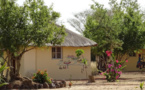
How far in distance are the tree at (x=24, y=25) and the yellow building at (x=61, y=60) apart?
480 cm

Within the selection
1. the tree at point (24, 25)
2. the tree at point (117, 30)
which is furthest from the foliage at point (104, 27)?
the tree at point (24, 25)

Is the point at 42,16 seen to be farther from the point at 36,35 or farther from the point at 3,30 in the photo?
the point at 3,30

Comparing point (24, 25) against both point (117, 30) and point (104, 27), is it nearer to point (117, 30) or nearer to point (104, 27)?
point (104, 27)

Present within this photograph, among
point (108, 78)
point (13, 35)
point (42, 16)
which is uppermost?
point (42, 16)

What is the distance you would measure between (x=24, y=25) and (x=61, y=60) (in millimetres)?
6587

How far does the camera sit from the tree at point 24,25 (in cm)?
1371

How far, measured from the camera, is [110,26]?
62.1 feet

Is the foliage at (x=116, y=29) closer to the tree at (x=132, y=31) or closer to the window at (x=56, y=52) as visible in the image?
the tree at (x=132, y=31)

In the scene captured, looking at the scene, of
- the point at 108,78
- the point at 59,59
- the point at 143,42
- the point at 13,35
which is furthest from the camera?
the point at 143,42

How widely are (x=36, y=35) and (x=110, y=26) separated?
20.9 feet

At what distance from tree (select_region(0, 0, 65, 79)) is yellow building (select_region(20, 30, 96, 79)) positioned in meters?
4.80

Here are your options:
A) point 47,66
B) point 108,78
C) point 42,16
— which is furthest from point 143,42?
point 42,16

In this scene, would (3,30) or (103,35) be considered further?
(103,35)

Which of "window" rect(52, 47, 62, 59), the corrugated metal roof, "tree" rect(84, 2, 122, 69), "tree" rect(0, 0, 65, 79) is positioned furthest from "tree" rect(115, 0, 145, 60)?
"tree" rect(0, 0, 65, 79)
